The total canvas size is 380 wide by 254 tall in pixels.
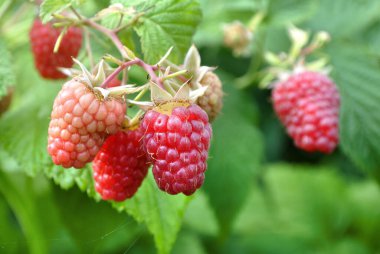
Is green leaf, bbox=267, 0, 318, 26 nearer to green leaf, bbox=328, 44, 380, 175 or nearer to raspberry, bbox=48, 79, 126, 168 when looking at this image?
green leaf, bbox=328, 44, 380, 175

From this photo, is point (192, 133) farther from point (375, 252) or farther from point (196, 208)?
point (375, 252)

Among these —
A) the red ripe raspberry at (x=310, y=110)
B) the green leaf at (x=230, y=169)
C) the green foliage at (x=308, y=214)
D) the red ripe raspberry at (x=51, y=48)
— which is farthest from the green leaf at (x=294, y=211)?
the red ripe raspberry at (x=51, y=48)

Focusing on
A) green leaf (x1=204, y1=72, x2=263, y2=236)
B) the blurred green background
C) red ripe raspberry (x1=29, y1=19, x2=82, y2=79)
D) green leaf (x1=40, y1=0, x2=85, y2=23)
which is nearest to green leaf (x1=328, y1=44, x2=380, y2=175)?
the blurred green background

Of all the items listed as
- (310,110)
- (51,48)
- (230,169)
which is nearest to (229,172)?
(230,169)

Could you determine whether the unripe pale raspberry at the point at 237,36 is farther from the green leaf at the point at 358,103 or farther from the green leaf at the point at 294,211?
the green leaf at the point at 294,211

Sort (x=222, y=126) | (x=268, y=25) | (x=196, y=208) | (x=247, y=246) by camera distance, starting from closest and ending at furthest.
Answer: (x=222, y=126) < (x=268, y=25) < (x=196, y=208) < (x=247, y=246)

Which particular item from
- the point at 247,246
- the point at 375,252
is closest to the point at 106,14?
the point at 247,246
